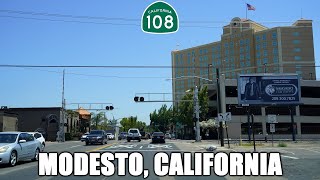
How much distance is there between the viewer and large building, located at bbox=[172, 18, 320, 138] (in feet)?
256

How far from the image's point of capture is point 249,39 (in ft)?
428

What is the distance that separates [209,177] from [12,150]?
10123mm

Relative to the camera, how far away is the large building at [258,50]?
123 m

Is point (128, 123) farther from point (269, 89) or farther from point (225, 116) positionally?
point (225, 116)

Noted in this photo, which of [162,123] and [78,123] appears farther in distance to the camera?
[162,123]

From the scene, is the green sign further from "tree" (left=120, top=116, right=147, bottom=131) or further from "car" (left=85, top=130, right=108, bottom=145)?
"tree" (left=120, top=116, right=147, bottom=131)

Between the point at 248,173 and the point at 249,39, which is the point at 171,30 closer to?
the point at 248,173

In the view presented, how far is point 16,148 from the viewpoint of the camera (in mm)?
20406

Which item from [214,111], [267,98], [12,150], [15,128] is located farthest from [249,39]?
[12,150]

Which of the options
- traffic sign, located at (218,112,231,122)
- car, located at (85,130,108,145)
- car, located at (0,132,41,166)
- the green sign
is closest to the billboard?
traffic sign, located at (218,112,231,122)

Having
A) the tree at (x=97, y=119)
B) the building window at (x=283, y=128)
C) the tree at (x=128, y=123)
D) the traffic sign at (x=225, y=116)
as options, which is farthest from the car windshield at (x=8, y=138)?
the tree at (x=128, y=123)

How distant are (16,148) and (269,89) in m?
44.8

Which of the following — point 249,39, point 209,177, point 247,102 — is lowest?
point 209,177

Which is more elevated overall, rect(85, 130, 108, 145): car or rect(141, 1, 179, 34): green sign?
rect(141, 1, 179, 34): green sign
